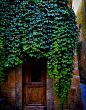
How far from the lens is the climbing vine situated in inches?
112

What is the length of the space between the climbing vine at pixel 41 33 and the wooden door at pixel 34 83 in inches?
25.1

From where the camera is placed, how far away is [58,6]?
2.90 m

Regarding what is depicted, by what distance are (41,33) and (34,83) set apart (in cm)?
178

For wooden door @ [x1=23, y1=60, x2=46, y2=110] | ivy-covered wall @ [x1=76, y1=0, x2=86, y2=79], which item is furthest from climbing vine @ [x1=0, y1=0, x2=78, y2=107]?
ivy-covered wall @ [x1=76, y1=0, x2=86, y2=79]

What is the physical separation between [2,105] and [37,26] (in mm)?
2542

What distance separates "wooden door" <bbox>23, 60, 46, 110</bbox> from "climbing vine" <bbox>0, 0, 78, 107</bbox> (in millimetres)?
639

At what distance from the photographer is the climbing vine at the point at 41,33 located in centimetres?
284

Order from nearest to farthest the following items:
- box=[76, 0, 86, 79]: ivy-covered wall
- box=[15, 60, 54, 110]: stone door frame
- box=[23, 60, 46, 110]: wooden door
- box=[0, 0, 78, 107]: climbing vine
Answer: box=[0, 0, 78, 107]: climbing vine, box=[15, 60, 54, 110]: stone door frame, box=[23, 60, 46, 110]: wooden door, box=[76, 0, 86, 79]: ivy-covered wall

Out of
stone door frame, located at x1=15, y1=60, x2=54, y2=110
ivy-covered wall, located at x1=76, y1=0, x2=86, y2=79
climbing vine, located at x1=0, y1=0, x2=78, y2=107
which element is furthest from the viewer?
ivy-covered wall, located at x1=76, y1=0, x2=86, y2=79

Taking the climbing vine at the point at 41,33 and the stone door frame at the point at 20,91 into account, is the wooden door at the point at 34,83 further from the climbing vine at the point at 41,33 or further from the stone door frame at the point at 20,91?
the climbing vine at the point at 41,33

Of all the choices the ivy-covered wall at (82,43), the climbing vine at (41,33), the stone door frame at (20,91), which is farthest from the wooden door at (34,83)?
the ivy-covered wall at (82,43)

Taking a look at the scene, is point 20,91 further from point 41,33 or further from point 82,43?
point 82,43

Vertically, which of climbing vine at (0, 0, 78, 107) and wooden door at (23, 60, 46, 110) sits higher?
climbing vine at (0, 0, 78, 107)

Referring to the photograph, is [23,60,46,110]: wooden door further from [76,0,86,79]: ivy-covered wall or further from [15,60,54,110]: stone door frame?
[76,0,86,79]: ivy-covered wall
